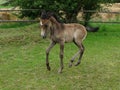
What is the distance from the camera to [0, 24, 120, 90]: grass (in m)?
7.85

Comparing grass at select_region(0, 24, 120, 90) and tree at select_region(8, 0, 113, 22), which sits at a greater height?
tree at select_region(8, 0, 113, 22)

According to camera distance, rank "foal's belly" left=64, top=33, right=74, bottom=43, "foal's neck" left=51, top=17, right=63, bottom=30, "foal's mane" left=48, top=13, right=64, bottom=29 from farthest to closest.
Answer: "foal's belly" left=64, top=33, right=74, bottom=43
"foal's neck" left=51, top=17, right=63, bottom=30
"foal's mane" left=48, top=13, right=64, bottom=29

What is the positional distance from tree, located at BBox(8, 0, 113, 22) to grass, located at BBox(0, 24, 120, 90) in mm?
1098

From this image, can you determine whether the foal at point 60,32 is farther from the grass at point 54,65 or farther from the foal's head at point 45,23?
the grass at point 54,65

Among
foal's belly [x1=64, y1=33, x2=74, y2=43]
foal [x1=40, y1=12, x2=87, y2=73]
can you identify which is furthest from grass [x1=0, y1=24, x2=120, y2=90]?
foal's belly [x1=64, y1=33, x2=74, y2=43]

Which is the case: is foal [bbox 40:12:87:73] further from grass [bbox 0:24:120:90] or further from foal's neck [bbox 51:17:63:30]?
grass [bbox 0:24:120:90]

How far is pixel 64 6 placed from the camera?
13.9 metres

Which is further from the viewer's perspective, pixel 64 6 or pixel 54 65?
pixel 64 6

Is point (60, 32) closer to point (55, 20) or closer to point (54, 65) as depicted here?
point (55, 20)

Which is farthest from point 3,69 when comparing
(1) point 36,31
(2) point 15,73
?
(1) point 36,31

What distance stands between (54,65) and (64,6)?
4848 mm

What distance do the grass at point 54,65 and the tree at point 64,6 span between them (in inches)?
43.2

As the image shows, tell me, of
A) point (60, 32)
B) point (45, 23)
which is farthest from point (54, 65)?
point (45, 23)

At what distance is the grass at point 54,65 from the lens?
785 cm
